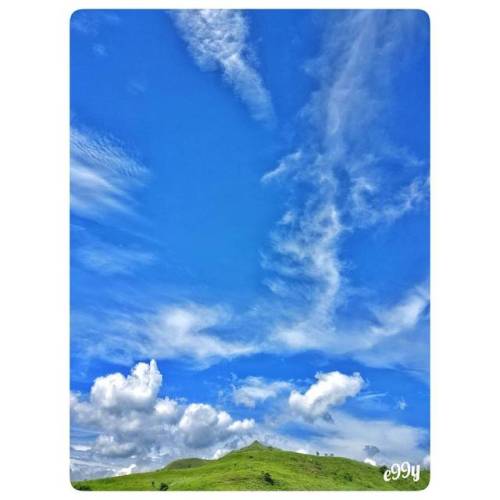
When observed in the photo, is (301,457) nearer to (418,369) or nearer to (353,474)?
(353,474)

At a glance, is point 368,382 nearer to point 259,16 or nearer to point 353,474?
point 353,474

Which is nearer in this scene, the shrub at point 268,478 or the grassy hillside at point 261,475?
the grassy hillside at point 261,475

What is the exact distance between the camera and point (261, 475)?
13344 millimetres

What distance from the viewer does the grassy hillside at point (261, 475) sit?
13148 millimetres

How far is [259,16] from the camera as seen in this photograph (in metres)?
13.5

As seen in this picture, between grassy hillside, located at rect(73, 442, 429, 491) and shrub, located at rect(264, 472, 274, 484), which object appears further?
shrub, located at rect(264, 472, 274, 484)

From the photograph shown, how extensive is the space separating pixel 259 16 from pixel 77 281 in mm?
6190

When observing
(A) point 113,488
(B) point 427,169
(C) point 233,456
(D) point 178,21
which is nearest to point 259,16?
(D) point 178,21

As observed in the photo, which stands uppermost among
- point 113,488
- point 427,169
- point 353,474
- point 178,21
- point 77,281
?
point 178,21

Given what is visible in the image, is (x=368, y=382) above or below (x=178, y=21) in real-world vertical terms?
below

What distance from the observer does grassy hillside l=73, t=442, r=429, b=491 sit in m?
13.1

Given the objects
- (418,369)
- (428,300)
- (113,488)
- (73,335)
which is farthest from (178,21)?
(113,488)

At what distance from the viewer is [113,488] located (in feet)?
43.4

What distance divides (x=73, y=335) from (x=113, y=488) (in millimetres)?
2997
